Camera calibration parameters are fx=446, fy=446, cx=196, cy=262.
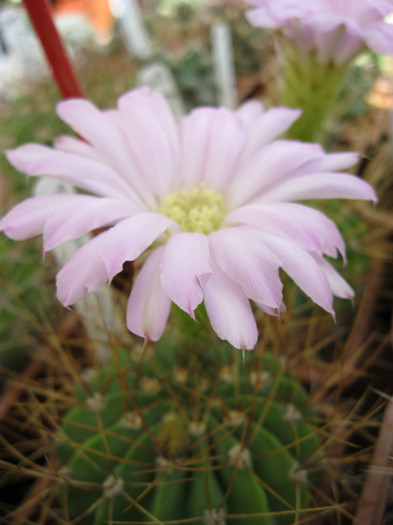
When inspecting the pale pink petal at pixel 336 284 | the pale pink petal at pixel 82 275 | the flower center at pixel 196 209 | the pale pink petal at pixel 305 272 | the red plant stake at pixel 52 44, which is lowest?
the pale pink petal at pixel 336 284

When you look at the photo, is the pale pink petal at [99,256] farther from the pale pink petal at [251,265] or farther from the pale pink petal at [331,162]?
the pale pink petal at [331,162]

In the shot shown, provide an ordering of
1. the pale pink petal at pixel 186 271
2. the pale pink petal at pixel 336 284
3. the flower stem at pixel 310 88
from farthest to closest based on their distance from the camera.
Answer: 1. the flower stem at pixel 310 88
2. the pale pink petal at pixel 336 284
3. the pale pink petal at pixel 186 271

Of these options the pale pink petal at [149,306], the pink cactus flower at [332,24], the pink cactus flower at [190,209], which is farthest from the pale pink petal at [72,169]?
the pink cactus flower at [332,24]

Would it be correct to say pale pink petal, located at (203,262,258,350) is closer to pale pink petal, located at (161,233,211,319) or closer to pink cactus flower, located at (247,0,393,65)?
pale pink petal, located at (161,233,211,319)

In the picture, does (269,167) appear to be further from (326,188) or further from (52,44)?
(52,44)

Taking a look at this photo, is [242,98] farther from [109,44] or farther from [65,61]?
[65,61]

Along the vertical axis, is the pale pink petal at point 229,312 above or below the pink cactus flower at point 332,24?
below

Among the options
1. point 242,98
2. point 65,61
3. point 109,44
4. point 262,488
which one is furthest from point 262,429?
point 109,44
